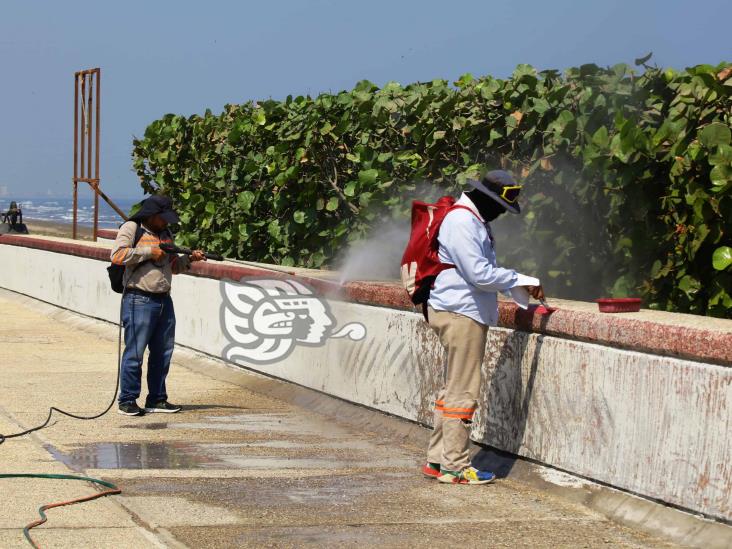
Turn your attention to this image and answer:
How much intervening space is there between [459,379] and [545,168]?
2157 mm

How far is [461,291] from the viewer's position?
726 centimetres

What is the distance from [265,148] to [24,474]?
7.38 m

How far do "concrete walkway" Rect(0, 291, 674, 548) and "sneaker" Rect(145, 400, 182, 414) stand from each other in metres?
0.11

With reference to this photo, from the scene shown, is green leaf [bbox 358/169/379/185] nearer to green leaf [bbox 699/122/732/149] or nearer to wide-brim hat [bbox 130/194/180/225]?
wide-brim hat [bbox 130/194/180/225]

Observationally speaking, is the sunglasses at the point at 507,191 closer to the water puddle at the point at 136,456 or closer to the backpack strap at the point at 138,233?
the water puddle at the point at 136,456

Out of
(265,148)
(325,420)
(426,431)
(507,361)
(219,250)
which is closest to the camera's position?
(507,361)

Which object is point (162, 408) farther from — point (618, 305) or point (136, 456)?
point (618, 305)

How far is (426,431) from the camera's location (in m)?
8.74

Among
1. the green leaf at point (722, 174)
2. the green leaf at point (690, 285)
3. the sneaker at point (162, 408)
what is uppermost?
the green leaf at point (722, 174)

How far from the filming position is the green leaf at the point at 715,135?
6.95m

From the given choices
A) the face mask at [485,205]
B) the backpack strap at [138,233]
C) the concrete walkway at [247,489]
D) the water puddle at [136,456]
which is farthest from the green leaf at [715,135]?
the backpack strap at [138,233]

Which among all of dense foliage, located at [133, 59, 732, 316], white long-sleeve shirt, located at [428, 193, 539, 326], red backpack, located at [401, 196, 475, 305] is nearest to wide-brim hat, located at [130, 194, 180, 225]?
dense foliage, located at [133, 59, 732, 316]

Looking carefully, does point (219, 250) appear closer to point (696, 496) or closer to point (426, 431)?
point (426, 431)

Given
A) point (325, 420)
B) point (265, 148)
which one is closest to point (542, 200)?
point (325, 420)
